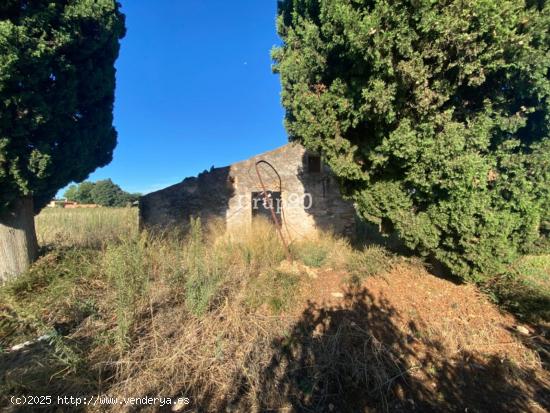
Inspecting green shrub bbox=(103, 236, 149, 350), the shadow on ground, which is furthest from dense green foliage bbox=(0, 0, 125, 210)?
the shadow on ground

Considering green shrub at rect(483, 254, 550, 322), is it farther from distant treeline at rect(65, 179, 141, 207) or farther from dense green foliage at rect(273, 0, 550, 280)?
distant treeline at rect(65, 179, 141, 207)

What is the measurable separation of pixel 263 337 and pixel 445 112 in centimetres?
371

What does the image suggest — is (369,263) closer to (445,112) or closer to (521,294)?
(521,294)

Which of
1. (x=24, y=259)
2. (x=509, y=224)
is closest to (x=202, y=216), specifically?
(x=24, y=259)

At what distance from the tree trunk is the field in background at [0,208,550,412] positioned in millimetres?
251

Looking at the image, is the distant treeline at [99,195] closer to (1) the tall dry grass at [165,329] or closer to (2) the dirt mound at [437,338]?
(1) the tall dry grass at [165,329]

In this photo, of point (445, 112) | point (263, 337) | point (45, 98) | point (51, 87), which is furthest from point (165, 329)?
point (445, 112)

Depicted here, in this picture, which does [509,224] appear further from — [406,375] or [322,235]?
[322,235]

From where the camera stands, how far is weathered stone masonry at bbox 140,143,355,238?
823 centimetres

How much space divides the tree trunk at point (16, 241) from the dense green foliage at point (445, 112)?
511 centimetres

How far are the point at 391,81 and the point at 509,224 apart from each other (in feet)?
8.01

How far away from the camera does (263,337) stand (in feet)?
9.90

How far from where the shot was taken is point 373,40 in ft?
9.43

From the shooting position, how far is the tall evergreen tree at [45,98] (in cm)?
322
